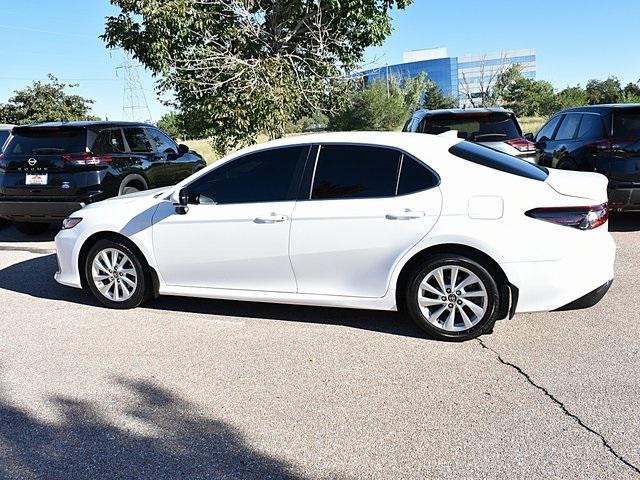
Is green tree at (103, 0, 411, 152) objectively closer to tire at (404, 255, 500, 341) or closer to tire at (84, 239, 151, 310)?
tire at (84, 239, 151, 310)

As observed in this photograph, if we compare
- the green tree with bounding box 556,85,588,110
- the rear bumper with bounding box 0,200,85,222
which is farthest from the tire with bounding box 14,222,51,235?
the green tree with bounding box 556,85,588,110

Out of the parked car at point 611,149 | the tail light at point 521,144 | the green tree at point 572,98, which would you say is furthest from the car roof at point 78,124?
the green tree at point 572,98

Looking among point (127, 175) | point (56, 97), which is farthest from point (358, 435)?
point (56, 97)

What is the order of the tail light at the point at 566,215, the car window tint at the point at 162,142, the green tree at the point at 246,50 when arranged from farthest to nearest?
the green tree at the point at 246,50
the car window tint at the point at 162,142
the tail light at the point at 566,215

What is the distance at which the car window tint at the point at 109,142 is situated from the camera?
7852mm

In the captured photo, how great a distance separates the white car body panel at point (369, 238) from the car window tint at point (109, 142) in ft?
10.4

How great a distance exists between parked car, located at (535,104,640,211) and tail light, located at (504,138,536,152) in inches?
23.1

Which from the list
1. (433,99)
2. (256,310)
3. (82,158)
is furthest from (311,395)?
(433,99)

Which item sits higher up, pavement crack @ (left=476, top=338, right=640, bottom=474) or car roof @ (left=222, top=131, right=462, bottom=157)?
car roof @ (left=222, top=131, right=462, bottom=157)

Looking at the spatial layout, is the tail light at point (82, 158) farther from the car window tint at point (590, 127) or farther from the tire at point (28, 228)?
the car window tint at point (590, 127)

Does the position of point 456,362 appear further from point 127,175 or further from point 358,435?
point 127,175

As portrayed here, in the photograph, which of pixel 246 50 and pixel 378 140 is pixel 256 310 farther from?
pixel 246 50

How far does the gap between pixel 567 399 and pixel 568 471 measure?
2.45 feet

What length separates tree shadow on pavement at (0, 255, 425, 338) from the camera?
4582 millimetres
